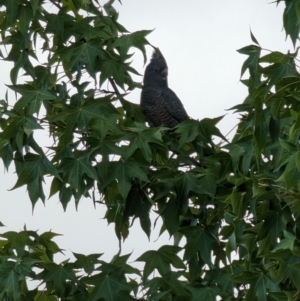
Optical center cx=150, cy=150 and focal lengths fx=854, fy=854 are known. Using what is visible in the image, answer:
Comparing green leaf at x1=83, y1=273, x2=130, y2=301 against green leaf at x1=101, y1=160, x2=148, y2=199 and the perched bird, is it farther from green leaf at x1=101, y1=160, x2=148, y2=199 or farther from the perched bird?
the perched bird

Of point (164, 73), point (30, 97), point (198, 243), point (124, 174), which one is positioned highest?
point (164, 73)

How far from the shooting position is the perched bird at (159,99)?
6422 mm

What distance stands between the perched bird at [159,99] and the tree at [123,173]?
1.17 m

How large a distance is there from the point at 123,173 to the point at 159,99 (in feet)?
6.65

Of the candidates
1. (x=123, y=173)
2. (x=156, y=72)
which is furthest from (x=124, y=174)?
(x=156, y=72)

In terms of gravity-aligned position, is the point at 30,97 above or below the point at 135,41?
below

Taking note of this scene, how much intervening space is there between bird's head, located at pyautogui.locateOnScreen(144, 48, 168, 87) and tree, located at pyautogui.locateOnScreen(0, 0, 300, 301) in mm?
1349

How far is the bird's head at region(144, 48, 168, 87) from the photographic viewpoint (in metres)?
6.60

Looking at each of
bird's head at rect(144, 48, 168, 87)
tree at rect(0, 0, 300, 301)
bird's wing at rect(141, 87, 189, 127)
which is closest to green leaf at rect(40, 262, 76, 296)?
tree at rect(0, 0, 300, 301)

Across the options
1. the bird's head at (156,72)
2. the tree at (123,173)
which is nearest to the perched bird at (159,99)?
the bird's head at (156,72)

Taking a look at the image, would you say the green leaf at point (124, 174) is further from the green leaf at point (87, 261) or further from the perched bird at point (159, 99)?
the perched bird at point (159, 99)

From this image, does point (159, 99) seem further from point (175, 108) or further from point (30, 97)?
point (30, 97)

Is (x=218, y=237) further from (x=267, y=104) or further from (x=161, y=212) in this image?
(x=267, y=104)

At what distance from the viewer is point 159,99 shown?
6535mm
